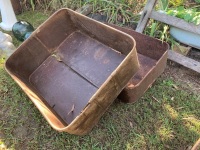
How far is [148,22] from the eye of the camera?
103 inches

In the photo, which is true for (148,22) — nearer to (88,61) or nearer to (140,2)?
(140,2)

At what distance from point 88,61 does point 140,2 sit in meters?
1.18

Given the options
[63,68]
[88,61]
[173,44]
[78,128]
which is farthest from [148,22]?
[78,128]

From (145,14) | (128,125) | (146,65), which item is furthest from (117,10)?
(128,125)

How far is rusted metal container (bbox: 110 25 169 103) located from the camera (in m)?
1.96

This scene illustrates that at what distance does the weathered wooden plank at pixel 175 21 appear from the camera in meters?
2.21

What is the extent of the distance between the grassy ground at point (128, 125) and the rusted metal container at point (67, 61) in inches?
7.3

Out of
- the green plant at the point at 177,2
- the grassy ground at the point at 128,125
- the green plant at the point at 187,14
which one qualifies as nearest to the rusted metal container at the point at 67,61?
the grassy ground at the point at 128,125

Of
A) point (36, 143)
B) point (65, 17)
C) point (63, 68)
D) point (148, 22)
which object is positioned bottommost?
point (36, 143)

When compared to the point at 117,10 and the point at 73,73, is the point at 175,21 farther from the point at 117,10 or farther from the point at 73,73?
the point at 73,73

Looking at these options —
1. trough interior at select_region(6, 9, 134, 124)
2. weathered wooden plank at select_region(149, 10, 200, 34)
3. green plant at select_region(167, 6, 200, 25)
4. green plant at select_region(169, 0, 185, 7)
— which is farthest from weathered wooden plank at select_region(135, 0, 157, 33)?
trough interior at select_region(6, 9, 134, 124)

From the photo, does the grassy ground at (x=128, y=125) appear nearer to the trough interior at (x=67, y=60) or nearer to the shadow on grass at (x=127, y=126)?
the shadow on grass at (x=127, y=126)

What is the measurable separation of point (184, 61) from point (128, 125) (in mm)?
845

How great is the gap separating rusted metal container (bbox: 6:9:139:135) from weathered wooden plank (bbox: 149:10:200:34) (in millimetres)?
651
